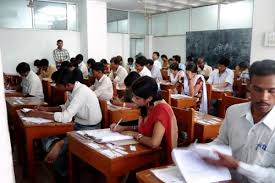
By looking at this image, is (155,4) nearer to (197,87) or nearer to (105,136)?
(197,87)

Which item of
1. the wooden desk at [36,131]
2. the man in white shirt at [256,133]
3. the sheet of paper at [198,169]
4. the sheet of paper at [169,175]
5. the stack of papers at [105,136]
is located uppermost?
the man in white shirt at [256,133]

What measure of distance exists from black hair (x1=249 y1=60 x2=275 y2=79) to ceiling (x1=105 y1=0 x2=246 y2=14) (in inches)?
302

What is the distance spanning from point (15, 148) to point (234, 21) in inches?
269

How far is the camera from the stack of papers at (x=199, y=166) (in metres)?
1.31

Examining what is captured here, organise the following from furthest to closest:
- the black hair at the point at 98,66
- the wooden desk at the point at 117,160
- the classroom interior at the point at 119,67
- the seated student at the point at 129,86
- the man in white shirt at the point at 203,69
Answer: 1. the man in white shirt at the point at 203,69
2. the black hair at the point at 98,66
3. the seated student at the point at 129,86
4. the classroom interior at the point at 119,67
5. the wooden desk at the point at 117,160

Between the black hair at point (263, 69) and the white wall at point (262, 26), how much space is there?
237cm

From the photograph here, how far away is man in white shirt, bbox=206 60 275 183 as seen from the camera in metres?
1.26

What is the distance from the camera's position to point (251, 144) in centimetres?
137

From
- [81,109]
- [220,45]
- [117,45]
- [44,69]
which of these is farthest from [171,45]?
[81,109]

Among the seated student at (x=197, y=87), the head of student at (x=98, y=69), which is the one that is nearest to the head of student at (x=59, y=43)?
the head of student at (x=98, y=69)

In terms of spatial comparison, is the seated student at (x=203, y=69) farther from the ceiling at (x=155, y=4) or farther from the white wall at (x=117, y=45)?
the white wall at (x=117, y=45)

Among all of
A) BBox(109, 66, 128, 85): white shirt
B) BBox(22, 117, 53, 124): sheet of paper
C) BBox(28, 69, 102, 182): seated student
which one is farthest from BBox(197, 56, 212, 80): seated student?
BBox(22, 117, 53, 124): sheet of paper

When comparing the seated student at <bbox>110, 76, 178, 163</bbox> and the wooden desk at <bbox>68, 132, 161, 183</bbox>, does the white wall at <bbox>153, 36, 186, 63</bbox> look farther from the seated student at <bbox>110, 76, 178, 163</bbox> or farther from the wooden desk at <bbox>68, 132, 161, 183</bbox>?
the wooden desk at <bbox>68, 132, 161, 183</bbox>

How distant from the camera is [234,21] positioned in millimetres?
8180
